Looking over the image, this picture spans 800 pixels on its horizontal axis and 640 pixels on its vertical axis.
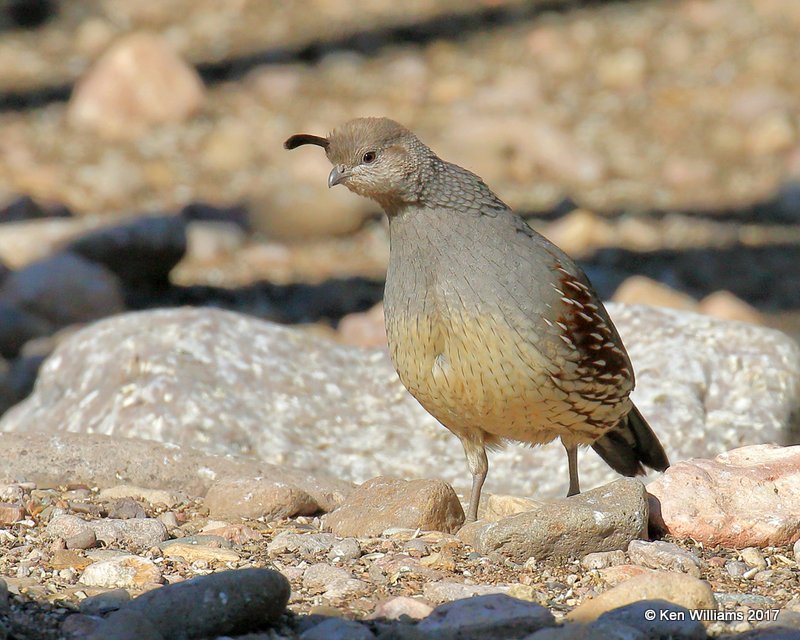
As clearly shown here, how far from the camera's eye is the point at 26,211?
11.9 metres

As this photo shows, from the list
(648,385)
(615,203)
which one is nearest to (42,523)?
(648,385)

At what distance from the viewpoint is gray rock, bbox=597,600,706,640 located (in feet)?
12.8

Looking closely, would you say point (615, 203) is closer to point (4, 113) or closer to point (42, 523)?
point (4, 113)

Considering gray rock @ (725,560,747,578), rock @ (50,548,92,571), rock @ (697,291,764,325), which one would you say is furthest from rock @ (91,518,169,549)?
rock @ (697,291,764,325)

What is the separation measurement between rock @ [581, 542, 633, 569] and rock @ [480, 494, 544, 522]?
453 millimetres

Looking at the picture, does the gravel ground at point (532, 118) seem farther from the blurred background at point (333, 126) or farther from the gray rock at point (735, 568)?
the gray rock at point (735, 568)

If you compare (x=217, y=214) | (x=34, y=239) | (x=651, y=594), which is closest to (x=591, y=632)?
(x=651, y=594)

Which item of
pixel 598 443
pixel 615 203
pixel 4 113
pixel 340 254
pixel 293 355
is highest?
pixel 4 113

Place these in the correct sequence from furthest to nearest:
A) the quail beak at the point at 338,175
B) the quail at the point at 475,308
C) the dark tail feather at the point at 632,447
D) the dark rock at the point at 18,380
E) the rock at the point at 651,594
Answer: the dark rock at the point at 18,380, the dark tail feather at the point at 632,447, the quail beak at the point at 338,175, the quail at the point at 475,308, the rock at the point at 651,594

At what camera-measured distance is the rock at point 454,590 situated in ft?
14.1

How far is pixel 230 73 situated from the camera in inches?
583

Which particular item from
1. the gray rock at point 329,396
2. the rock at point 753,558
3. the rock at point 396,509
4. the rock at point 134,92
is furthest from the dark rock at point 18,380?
the rock at point 753,558

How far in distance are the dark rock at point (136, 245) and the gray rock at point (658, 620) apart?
7583 millimetres

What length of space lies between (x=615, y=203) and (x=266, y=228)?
3.63 meters
